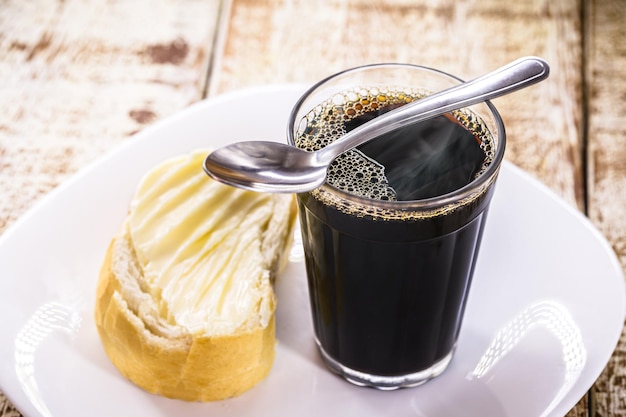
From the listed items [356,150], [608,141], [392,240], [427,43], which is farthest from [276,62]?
[392,240]

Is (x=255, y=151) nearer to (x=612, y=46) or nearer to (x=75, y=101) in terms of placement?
(x=75, y=101)

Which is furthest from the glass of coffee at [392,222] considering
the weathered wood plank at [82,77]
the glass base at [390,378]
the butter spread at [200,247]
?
the weathered wood plank at [82,77]

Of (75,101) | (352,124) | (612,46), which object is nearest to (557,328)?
(352,124)

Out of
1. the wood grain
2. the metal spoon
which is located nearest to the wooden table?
the wood grain

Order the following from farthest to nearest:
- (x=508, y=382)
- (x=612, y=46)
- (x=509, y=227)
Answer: (x=612, y=46) < (x=509, y=227) < (x=508, y=382)

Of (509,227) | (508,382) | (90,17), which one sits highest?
(90,17)

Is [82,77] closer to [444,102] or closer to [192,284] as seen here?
[192,284]

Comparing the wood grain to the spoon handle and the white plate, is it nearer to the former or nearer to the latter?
the white plate
